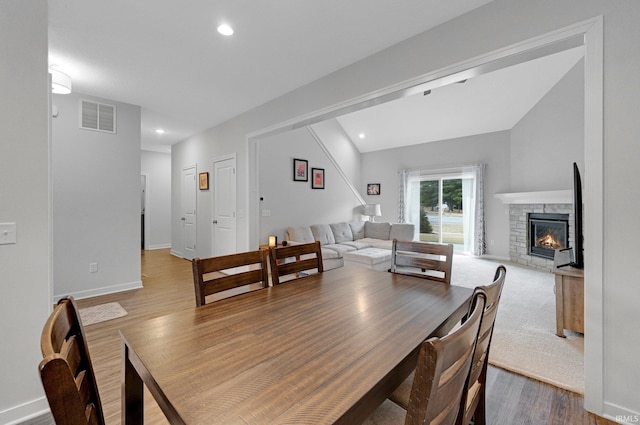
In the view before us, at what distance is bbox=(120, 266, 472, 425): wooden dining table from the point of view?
69 centimetres

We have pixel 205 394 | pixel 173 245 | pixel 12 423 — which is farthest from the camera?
pixel 173 245

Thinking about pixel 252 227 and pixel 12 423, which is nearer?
pixel 12 423

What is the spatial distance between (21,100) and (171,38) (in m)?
1.29

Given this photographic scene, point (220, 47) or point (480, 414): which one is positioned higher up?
point (220, 47)

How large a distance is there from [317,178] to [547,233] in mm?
4531

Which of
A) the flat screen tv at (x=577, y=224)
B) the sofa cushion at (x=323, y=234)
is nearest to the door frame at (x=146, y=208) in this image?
the sofa cushion at (x=323, y=234)

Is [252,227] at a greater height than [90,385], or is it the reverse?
[252,227]

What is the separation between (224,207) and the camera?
5.08m

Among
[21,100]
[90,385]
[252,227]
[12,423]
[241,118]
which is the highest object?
[241,118]

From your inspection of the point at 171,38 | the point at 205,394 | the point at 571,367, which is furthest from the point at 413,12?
the point at 571,367

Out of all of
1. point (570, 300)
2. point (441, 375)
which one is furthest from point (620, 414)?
point (441, 375)

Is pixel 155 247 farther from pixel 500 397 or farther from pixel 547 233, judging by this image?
pixel 547 233

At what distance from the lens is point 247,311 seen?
1274mm

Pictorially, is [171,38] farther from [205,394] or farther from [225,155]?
[205,394]
